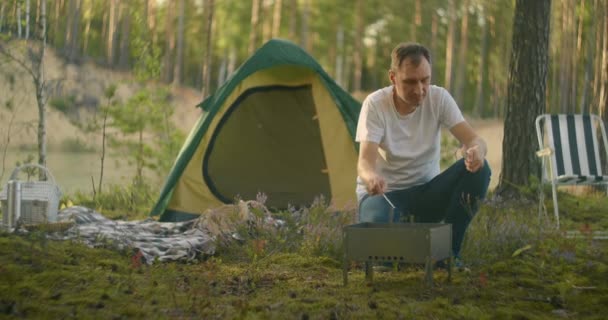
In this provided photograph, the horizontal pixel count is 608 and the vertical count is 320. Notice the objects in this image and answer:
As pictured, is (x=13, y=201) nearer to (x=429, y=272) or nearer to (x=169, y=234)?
(x=169, y=234)

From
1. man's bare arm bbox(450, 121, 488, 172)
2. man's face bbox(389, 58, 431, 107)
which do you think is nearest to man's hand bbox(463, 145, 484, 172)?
man's bare arm bbox(450, 121, 488, 172)

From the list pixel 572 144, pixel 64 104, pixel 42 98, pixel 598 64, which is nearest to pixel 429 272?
pixel 572 144

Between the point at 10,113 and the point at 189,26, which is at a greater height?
the point at 189,26

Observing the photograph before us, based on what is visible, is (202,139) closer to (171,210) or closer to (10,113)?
(171,210)

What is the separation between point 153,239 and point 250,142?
7.76 feet

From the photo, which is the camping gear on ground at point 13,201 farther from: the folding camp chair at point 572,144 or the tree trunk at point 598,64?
the tree trunk at point 598,64

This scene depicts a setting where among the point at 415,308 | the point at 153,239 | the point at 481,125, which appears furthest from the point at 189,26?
the point at 415,308

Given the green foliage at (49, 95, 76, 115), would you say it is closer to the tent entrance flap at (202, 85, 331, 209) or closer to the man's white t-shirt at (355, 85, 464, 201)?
the tent entrance flap at (202, 85, 331, 209)

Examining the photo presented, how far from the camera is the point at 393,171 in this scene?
3961 mm

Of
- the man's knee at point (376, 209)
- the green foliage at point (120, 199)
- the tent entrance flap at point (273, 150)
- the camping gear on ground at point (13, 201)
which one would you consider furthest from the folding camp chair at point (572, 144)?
the camping gear on ground at point (13, 201)

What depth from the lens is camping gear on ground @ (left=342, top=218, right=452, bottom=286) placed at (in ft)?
10.9

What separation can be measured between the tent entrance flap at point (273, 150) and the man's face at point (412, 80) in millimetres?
3270

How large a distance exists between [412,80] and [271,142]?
3.73 metres

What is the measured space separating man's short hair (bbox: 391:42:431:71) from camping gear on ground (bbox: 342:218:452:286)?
720 millimetres
